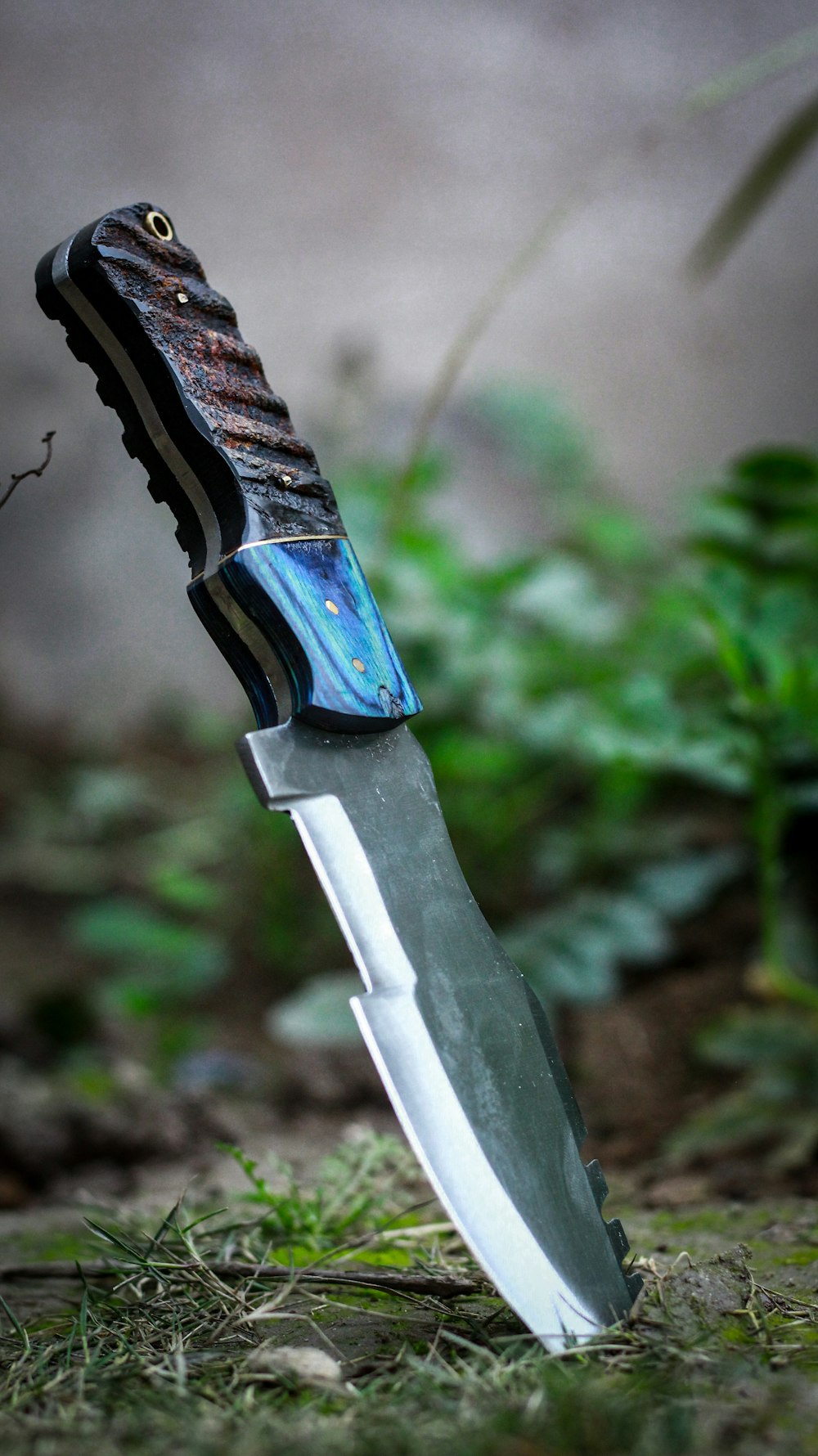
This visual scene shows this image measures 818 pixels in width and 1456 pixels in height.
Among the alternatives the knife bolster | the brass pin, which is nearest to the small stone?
the knife bolster

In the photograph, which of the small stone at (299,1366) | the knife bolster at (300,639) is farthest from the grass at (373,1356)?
the knife bolster at (300,639)

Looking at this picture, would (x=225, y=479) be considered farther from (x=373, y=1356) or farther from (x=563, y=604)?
(x=563, y=604)

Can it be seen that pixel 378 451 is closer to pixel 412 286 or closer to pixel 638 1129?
pixel 412 286

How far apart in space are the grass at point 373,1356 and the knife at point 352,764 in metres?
0.07

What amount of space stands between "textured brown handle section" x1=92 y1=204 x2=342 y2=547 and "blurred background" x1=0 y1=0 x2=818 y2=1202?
0.89 m

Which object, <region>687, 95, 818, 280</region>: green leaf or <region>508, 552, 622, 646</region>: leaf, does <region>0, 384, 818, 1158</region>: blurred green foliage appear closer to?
<region>508, 552, 622, 646</region>: leaf

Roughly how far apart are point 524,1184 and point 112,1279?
22.7 inches

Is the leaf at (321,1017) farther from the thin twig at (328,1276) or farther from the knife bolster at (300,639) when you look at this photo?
the knife bolster at (300,639)

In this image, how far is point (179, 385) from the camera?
924 mm

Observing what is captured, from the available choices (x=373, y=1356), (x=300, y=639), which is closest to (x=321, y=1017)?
(x=373, y=1356)

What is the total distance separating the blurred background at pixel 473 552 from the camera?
6.37 ft

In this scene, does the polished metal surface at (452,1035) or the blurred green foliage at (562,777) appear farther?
the blurred green foliage at (562,777)

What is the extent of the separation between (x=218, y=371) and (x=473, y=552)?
3.32 metres

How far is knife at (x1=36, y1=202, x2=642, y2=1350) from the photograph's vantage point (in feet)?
2.68
